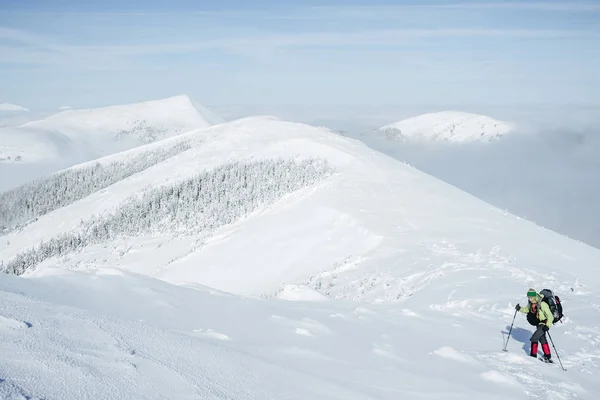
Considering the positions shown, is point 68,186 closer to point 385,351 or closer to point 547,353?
point 385,351

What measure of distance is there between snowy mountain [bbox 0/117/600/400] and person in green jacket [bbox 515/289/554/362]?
48cm

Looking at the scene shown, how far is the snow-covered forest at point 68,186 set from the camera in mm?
77875

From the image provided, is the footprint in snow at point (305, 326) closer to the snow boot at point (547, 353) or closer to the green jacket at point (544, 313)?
the snow boot at point (547, 353)

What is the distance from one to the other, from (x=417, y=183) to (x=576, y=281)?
81.5 feet

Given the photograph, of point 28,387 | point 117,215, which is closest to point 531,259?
point 28,387

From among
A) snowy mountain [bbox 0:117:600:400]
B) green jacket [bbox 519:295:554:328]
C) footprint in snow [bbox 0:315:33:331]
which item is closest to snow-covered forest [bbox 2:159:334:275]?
snowy mountain [bbox 0:117:600:400]


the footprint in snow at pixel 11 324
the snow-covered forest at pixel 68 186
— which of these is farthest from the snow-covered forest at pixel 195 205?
the footprint in snow at pixel 11 324

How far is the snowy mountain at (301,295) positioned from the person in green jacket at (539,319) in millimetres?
485

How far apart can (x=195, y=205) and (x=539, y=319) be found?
45.0m

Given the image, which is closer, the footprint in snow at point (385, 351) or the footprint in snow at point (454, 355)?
the footprint in snow at point (385, 351)

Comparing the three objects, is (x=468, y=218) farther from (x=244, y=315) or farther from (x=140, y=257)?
(x=140, y=257)

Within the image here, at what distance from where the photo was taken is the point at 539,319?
424 inches

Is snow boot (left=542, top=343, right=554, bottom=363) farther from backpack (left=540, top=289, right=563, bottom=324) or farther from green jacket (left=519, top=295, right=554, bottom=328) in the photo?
Result: backpack (left=540, top=289, right=563, bottom=324)

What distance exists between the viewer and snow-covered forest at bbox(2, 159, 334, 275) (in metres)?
47.5
